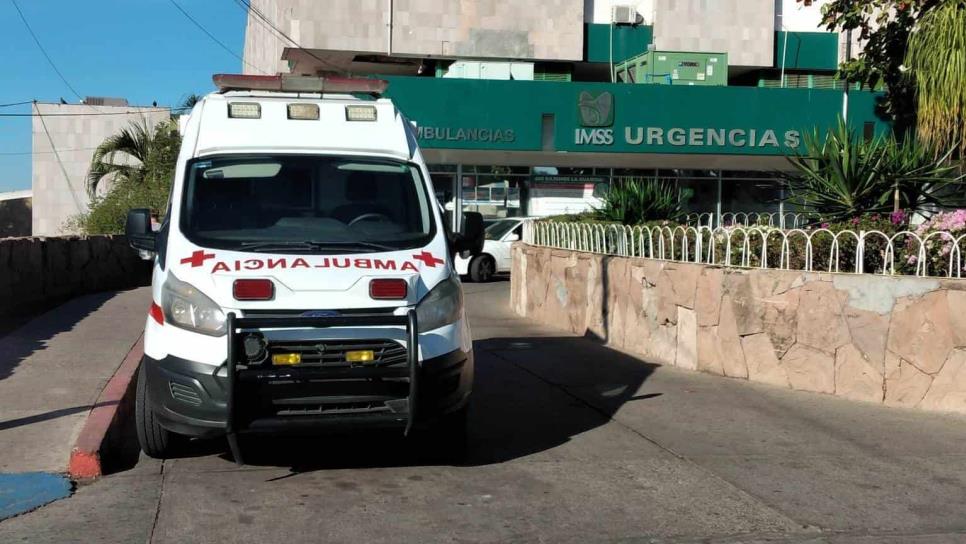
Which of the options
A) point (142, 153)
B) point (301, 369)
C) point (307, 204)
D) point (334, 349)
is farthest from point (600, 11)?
point (301, 369)

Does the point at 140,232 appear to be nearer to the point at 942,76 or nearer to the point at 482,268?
the point at 942,76

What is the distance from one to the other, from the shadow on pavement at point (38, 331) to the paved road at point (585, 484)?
4116 millimetres

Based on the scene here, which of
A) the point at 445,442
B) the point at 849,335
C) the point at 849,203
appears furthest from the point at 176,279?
the point at 849,203

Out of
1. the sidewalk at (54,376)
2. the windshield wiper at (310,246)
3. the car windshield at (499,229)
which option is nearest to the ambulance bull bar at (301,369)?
the windshield wiper at (310,246)

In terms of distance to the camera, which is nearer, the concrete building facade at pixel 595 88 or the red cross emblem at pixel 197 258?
the red cross emblem at pixel 197 258

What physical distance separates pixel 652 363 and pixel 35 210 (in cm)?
4301

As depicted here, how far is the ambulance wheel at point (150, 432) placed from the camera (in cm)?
651

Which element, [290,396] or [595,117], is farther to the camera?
[595,117]

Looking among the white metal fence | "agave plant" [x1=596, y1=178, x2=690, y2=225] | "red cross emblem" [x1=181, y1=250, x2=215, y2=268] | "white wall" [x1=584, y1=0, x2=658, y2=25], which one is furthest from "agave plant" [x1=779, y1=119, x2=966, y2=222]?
"white wall" [x1=584, y1=0, x2=658, y2=25]

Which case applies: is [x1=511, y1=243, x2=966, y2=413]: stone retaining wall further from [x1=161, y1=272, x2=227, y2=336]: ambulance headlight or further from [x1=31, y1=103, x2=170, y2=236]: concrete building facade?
[x1=31, y1=103, x2=170, y2=236]: concrete building facade

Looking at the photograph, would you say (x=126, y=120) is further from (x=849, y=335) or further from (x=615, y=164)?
(x=849, y=335)

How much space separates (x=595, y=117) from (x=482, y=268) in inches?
251

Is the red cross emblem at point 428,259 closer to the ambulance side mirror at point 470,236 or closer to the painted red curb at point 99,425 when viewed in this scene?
the ambulance side mirror at point 470,236

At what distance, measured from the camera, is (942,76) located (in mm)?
11633
